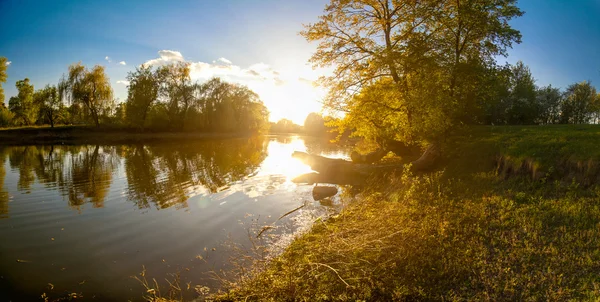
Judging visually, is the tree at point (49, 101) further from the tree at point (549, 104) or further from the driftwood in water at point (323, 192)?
the tree at point (549, 104)

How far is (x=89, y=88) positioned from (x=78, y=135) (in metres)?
11.8

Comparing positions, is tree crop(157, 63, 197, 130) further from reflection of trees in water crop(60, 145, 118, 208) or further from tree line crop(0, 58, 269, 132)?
reflection of trees in water crop(60, 145, 118, 208)

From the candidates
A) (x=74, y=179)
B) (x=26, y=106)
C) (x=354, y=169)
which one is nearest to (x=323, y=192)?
(x=354, y=169)

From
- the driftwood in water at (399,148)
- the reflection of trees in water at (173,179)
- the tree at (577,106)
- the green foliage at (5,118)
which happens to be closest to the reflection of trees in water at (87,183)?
the reflection of trees in water at (173,179)

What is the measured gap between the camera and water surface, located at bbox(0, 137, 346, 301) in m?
7.92

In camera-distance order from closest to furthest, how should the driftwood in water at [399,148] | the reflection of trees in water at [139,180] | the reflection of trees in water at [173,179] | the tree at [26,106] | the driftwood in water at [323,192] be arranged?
the reflection of trees in water at [139,180], the reflection of trees in water at [173,179], the driftwood in water at [323,192], the driftwood in water at [399,148], the tree at [26,106]

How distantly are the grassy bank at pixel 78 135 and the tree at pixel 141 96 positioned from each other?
3310 millimetres

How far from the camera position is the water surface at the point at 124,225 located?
26.0 ft

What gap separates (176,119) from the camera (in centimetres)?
7544

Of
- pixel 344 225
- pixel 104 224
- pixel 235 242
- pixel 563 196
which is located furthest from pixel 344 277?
pixel 104 224

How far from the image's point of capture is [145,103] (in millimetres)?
67688

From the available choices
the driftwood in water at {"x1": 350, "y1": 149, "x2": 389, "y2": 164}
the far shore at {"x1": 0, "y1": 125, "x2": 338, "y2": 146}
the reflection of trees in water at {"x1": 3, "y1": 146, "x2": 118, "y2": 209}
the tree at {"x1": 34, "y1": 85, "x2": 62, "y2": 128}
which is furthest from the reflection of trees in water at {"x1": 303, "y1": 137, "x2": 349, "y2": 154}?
the tree at {"x1": 34, "y1": 85, "x2": 62, "y2": 128}

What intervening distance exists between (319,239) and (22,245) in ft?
34.4

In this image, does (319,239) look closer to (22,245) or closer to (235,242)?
(235,242)
